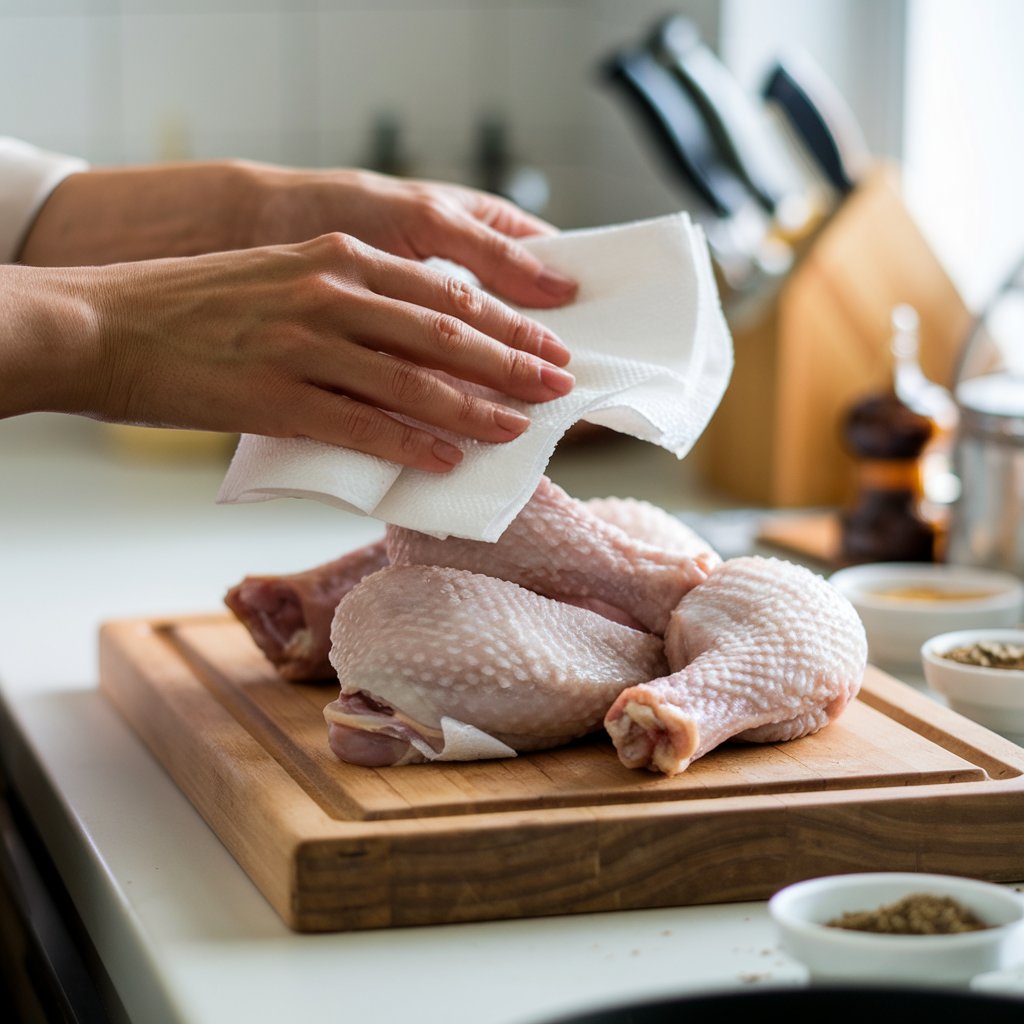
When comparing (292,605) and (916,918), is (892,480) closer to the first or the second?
(292,605)

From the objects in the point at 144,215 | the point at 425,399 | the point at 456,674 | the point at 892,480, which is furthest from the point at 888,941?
the point at 892,480

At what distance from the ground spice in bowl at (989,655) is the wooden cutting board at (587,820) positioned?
0.43 ft

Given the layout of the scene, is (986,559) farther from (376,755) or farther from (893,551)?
(376,755)

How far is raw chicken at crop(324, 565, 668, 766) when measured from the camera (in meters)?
0.89

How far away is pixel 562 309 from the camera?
1.08 metres

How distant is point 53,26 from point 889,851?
2183mm

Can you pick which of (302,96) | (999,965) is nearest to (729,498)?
(302,96)

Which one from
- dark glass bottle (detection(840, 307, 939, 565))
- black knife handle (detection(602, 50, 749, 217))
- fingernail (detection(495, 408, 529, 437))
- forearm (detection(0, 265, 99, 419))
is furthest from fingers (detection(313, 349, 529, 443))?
black knife handle (detection(602, 50, 749, 217))

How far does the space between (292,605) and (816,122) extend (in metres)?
1.06

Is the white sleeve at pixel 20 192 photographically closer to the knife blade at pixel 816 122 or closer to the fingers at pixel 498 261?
the fingers at pixel 498 261

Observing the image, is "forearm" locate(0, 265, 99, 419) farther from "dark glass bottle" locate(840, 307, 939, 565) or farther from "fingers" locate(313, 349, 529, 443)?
"dark glass bottle" locate(840, 307, 939, 565)

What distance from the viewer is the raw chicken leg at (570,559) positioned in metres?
0.99

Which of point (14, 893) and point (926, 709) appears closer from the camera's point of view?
point (926, 709)

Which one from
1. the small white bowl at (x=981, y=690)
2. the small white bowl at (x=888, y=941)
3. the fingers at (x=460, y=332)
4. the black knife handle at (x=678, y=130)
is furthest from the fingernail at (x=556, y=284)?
the black knife handle at (x=678, y=130)
